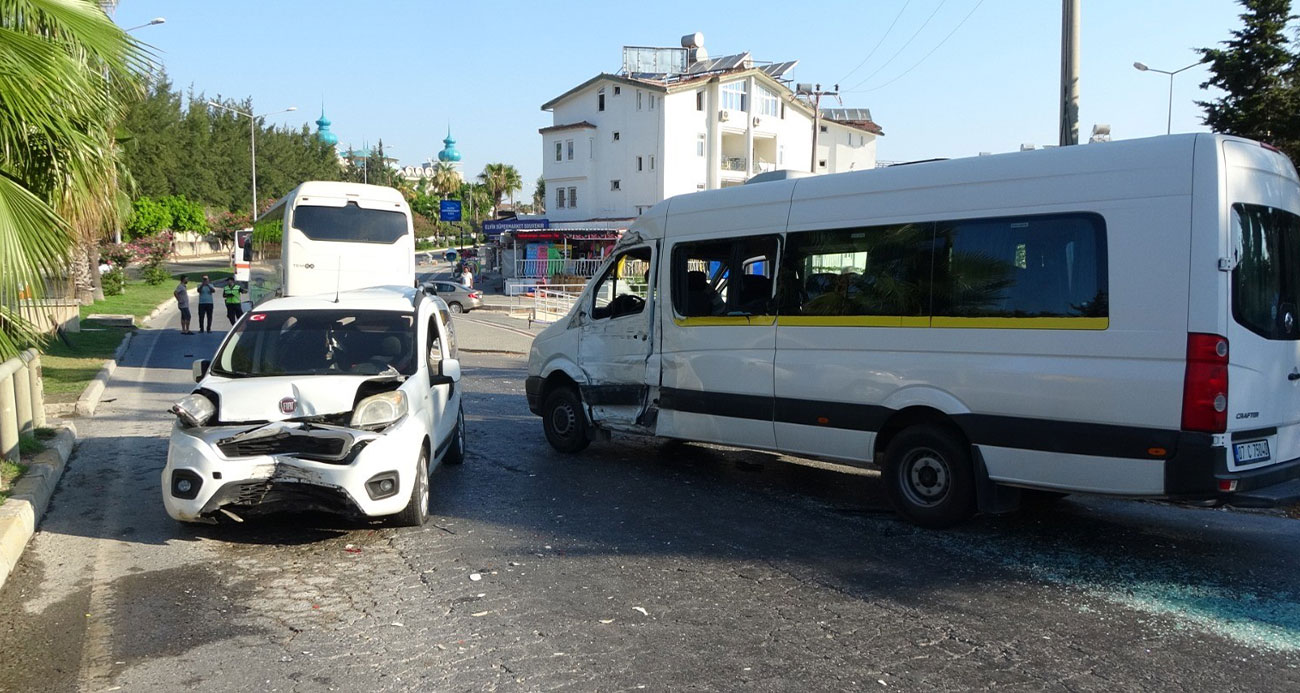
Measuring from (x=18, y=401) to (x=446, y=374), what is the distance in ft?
15.6

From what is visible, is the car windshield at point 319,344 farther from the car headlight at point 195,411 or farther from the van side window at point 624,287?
the van side window at point 624,287

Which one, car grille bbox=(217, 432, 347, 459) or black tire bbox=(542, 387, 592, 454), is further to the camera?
black tire bbox=(542, 387, 592, 454)

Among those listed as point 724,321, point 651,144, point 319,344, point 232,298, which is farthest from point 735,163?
point 319,344

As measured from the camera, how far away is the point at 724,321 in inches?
348

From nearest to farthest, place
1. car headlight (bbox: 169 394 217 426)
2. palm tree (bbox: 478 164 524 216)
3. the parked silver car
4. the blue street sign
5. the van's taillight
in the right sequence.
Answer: the van's taillight → car headlight (bbox: 169 394 217 426) → the parked silver car → the blue street sign → palm tree (bbox: 478 164 524 216)

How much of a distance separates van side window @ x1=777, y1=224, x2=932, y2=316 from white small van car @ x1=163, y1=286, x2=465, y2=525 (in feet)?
10.3

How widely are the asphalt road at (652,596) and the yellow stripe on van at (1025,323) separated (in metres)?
1.53

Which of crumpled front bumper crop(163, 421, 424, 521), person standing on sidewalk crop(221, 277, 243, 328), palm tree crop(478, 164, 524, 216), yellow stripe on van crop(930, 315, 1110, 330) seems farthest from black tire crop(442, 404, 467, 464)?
palm tree crop(478, 164, 524, 216)

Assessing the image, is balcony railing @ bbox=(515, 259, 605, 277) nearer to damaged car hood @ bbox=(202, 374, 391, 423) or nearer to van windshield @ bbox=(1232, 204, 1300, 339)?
damaged car hood @ bbox=(202, 374, 391, 423)

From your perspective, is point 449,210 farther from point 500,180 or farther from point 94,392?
point 94,392

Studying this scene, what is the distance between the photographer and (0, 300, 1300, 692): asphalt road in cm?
475

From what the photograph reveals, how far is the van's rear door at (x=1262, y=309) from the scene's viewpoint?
19.9 feet

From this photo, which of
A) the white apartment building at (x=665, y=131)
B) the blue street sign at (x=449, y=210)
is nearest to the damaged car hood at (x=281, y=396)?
the white apartment building at (x=665, y=131)

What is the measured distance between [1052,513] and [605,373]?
14.2 feet
